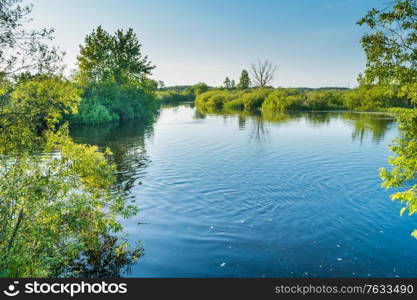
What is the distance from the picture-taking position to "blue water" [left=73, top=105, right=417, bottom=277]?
10.5m

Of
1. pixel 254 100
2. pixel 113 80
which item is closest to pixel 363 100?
pixel 254 100

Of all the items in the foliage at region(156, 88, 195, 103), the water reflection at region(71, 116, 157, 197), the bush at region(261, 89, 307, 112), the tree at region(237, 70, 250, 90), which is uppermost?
the tree at region(237, 70, 250, 90)

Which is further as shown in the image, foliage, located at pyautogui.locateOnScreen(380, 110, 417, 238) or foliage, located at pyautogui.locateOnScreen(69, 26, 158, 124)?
foliage, located at pyautogui.locateOnScreen(69, 26, 158, 124)

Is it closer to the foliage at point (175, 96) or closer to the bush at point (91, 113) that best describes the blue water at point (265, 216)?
the bush at point (91, 113)

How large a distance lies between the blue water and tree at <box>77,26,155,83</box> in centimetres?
4238

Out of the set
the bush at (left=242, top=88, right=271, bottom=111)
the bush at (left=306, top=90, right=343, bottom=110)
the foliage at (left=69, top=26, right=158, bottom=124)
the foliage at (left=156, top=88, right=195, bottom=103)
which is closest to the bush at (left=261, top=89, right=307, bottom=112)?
the bush at (left=306, top=90, right=343, bottom=110)

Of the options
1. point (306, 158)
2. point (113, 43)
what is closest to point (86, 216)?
point (306, 158)

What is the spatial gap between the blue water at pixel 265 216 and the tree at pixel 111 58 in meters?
42.4

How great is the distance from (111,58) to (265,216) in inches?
2480

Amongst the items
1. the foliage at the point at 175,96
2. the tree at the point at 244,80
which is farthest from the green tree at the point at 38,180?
the tree at the point at 244,80

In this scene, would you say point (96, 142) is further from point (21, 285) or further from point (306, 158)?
point (21, 285)

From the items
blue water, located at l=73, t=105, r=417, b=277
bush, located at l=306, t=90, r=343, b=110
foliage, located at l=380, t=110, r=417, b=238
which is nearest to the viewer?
foliage, located at l=380, t=110, r=417, b=238

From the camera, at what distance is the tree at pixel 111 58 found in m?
63.6

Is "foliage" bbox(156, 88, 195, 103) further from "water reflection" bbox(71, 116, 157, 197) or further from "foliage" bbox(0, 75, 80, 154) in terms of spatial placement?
"foliage" bbox(0, 75, 80, 154)
